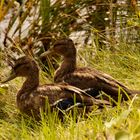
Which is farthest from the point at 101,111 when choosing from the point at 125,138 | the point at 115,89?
the point at 125,138

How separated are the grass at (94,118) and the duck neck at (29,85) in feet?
0.48

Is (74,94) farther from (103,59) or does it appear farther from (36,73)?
(103,59)

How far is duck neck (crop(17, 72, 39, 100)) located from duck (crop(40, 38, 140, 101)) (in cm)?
30

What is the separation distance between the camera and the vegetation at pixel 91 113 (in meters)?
3.85

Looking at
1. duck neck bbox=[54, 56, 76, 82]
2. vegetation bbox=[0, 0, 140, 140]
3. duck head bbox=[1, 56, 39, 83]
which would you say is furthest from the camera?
duck neck bbox=[54, 56, 76, 82]

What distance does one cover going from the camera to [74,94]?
5.41 meters

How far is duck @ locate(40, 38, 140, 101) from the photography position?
227 inches

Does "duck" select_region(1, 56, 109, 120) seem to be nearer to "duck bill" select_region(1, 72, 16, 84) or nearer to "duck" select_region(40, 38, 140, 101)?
"duck bill" select_region(1, 72, 16, 84)

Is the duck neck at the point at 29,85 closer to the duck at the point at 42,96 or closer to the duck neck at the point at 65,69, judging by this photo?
the duck at the point at 42,96

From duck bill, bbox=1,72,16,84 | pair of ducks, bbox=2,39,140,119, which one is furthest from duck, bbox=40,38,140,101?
duck bill, bbox=1,72,16,84

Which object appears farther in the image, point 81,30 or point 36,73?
point 81,30

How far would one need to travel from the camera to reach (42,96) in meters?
5.63

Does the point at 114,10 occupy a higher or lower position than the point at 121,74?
higher

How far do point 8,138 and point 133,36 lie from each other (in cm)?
305
